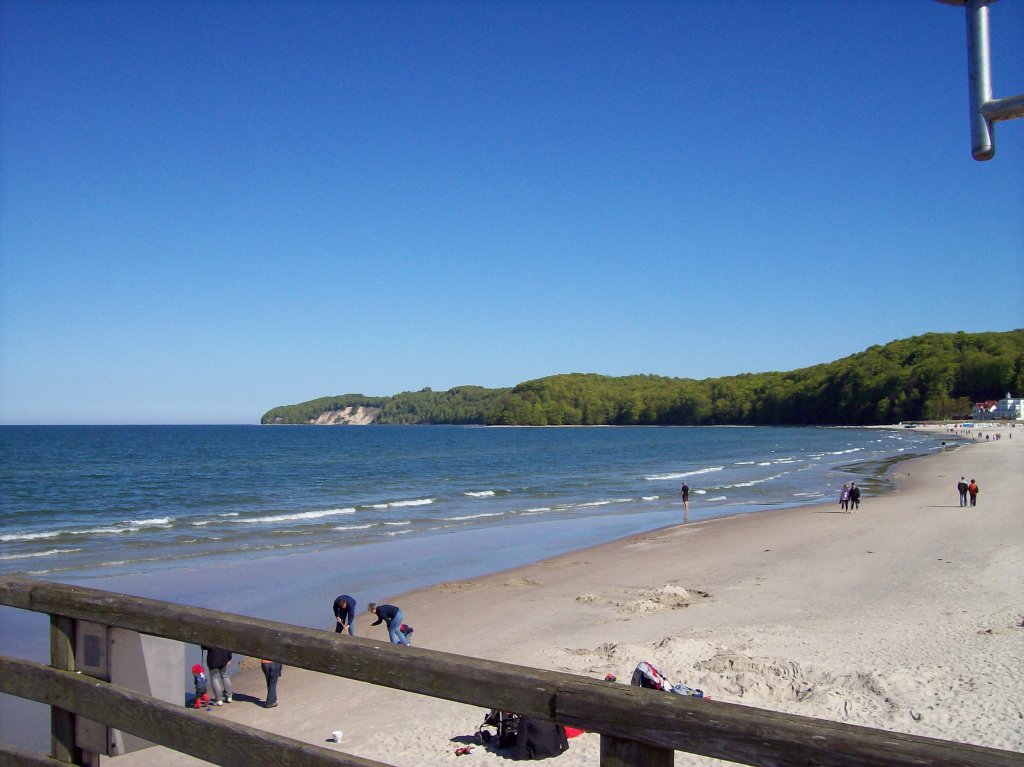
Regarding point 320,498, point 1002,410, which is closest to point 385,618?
point 320,498

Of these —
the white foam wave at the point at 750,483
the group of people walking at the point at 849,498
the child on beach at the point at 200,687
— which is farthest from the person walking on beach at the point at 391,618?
the white foam wave at the point at 750,483

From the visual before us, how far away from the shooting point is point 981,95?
2.93 metres

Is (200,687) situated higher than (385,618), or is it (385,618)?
(385,618)

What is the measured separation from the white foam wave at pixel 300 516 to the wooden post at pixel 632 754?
99.7ft

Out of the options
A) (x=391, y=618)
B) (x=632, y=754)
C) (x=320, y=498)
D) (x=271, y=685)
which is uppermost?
(x=632, y=754)

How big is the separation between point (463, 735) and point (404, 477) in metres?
47.7

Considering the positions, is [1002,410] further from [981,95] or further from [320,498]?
[981,95]

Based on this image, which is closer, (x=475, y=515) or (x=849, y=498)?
(x=849, y=498)

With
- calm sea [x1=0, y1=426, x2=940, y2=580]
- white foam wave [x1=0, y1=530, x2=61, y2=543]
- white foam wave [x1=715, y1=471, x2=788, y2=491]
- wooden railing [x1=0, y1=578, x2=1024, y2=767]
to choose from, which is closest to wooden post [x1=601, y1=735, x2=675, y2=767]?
wooden railing [x1=0, y1=578, x2=1024, y2=767]

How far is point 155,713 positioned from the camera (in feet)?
8.75

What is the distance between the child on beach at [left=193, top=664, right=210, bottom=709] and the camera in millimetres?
9847

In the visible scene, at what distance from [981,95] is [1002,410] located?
540 feet

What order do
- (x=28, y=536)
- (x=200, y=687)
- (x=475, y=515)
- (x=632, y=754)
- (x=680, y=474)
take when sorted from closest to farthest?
(x=632, y=754)
(x=200, y=687)
(x=28, y=536)
(x=475, y=515)
(x=680, y=474)

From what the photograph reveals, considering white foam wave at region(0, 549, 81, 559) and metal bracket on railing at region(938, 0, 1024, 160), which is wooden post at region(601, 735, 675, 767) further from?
white foam wave at region(0, 549, 81, 559)
